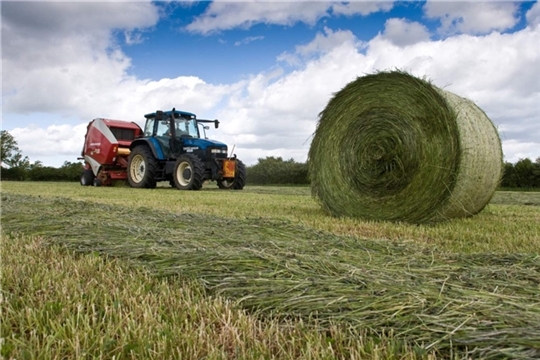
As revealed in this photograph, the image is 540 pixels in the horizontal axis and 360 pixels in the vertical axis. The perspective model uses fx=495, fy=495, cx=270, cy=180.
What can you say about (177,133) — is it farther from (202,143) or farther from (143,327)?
(143,327)

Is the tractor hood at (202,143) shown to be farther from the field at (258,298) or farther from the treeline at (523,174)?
the treeline at (523,174)

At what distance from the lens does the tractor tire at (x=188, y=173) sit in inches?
496

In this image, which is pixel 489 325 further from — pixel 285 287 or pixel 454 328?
pixel 285 287

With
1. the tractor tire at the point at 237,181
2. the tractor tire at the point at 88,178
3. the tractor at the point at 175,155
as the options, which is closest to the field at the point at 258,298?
the tractor at the point at 175,155

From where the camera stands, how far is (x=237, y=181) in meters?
14.4

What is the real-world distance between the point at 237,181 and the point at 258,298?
12.3 meters

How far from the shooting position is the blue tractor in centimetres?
1323

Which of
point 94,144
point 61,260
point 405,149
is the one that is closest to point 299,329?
point 61,260

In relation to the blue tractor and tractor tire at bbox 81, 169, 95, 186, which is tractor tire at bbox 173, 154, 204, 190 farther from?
tractor tire at bbox 81, 169, 95, 186

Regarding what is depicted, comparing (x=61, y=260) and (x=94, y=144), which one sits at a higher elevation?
(x=94, y=144)

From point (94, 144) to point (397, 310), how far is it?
15.5m

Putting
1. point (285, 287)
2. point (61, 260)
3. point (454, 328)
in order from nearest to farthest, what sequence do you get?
point (454, 328)
point (285, 287)
point (61, 260)

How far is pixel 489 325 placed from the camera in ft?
6.01

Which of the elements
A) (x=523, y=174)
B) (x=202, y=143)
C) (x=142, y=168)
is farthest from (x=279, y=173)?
(x=202, y=143)
